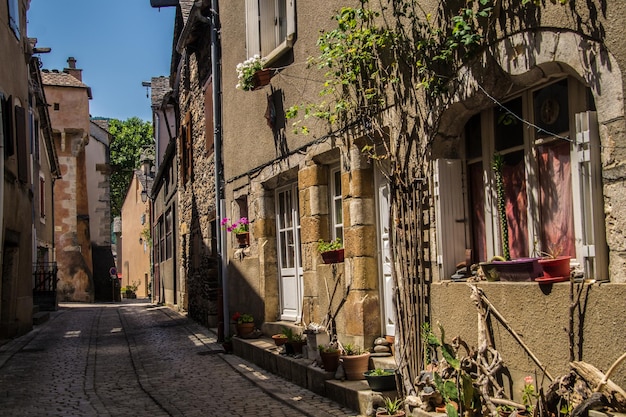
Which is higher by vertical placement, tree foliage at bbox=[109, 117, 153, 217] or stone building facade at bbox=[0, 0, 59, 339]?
tree foliage at bbox=[109, 117, 153, 217]

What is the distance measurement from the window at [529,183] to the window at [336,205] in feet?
7.57

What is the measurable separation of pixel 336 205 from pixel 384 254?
1195 millimetres

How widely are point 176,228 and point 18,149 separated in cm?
707

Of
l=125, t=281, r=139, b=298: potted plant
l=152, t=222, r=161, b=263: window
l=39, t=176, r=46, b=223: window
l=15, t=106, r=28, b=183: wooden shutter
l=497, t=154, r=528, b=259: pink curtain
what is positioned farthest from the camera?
l=125, t=281, r=139, b=298: potted plant

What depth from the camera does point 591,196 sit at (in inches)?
164

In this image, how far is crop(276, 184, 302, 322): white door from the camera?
355 inches

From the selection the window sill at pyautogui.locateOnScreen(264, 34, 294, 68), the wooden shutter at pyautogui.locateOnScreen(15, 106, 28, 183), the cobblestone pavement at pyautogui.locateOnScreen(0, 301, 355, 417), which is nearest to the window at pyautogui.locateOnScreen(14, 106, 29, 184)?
the wooden shutter at pyautogui.locateOnScreen(15, 106, 28, 183)

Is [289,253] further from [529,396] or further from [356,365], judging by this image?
[529,396]

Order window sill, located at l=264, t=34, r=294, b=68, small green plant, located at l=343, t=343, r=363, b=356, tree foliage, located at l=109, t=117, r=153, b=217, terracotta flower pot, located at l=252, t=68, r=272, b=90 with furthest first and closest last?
tree foliage, located at l=109, t=117, r=153, b=217 < terracotta flower pot, located at l=252, t=68, r=272, b=90 < window sill, located at l=264, t=34, r=294, b=68 < small green plant, located at l=343, t=343, r=363, b=356

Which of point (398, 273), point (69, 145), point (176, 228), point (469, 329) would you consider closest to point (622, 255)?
point (469, 329)

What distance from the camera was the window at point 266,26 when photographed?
915 centimetres

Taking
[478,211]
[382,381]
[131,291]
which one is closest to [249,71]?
[478,211]

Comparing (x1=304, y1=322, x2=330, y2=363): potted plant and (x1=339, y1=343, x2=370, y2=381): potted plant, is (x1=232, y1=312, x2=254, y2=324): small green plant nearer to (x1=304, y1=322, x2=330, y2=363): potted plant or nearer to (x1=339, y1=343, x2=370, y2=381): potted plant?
(x1=304, y1=322, x2=330, y2=363): potted plant

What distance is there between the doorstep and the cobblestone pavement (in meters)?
0.09
